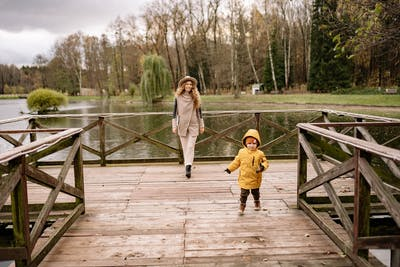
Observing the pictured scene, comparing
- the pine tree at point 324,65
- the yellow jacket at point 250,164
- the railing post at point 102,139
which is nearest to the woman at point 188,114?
the railing post at point 102,139

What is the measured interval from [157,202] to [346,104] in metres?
24.6

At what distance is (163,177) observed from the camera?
18.8ft

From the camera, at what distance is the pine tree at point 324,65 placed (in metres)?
33.8

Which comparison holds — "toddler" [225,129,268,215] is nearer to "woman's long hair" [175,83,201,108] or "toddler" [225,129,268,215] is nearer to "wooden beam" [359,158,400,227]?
"wooden beam" [359,158,400,227]

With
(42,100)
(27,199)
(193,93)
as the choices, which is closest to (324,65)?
(42,100)

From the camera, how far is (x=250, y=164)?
3.90m

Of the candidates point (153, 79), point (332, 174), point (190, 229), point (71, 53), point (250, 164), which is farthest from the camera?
point (71, 53)

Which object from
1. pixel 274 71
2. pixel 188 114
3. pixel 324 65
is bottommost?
pixel 188 114

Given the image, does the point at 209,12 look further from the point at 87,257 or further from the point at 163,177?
the point at 87,257

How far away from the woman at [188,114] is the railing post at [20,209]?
3.14 metres

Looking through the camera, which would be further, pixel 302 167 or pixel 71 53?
pixel 71 53

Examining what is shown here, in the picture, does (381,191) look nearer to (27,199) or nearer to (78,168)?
(27,199)

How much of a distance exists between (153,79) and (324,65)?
55.1 ft

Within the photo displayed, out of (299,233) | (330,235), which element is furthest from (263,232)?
(330,235)
